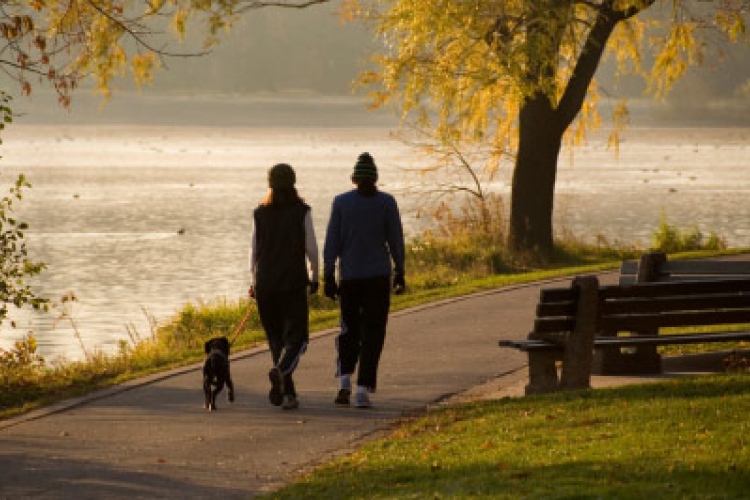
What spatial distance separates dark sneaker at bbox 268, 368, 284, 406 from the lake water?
1009cm

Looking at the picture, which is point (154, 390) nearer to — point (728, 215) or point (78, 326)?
point (78, 326)

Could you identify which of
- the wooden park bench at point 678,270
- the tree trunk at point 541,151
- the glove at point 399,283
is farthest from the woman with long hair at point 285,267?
the tree trunk at point 541,151

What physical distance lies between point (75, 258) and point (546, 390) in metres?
31.4

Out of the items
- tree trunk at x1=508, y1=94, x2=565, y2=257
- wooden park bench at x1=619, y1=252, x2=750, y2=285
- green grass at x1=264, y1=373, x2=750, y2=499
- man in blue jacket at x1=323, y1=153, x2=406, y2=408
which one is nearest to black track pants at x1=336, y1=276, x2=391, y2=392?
man in blue jacket at x1=323, y1=153, x2=406, y2=408

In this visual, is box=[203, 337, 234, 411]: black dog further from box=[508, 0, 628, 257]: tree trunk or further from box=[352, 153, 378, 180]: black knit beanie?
box=[508, 0, 628, 257]: tree trunk

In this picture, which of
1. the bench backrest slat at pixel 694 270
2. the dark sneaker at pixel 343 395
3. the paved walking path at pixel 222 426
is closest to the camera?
the paved walking path at pixel 222 426

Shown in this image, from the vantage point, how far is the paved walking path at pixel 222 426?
399 inches

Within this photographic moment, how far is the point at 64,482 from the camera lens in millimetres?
10094

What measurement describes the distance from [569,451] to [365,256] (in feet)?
10.6

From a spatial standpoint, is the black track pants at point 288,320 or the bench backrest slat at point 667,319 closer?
the bench backrest slat at point 667,319

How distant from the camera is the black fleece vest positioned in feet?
41.3

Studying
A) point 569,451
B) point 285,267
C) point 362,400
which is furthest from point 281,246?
point 569,451

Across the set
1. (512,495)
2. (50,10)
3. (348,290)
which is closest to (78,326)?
(50,10)

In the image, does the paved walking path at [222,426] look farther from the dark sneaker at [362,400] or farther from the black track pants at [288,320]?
the black track pants at [288,320]
